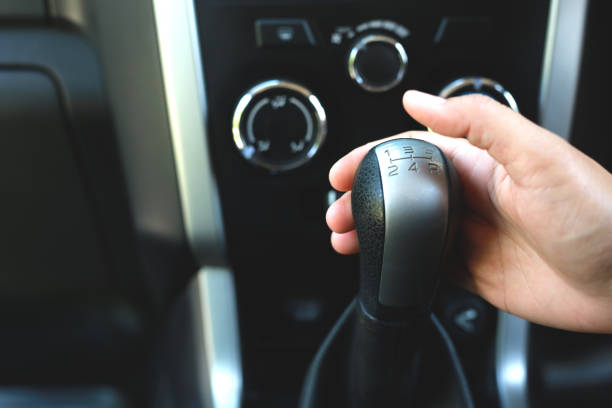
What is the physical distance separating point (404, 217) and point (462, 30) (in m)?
0.26

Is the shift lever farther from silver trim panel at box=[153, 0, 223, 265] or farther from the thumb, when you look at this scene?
silver trim panel at box=[153, 0, 223, 265]

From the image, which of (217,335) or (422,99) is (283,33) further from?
(217,335)

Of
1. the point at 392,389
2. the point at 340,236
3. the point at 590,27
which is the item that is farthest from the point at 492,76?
the point at 392,389

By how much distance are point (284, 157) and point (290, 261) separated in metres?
0.14

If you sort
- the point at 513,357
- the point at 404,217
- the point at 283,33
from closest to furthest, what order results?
the point at 404,217
the point at 283,33
the point at 513,357

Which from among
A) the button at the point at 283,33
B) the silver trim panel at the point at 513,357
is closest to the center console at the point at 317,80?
the button at the point at 283,33

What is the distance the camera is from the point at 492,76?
1.71 ft

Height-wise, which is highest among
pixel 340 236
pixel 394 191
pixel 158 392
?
pixel 394 191

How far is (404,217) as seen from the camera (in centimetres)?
34

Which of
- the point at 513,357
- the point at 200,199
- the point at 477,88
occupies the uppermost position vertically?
the point at 477,88

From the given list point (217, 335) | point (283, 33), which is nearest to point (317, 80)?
point (283, 33)

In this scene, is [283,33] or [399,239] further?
[283,33]

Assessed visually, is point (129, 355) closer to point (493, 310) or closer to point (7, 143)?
point (7, 143)

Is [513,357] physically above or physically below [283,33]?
below
